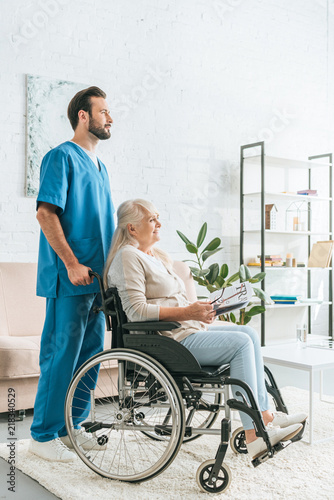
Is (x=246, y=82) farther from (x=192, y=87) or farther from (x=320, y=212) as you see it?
(x=320, y=212)

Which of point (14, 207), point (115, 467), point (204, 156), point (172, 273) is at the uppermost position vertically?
point (204, 156)

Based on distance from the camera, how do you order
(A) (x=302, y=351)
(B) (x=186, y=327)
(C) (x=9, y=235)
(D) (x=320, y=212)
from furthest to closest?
(D) (x=320, y=212)
(C) (x=9, y=235)
(A) (x=302, y=351)
(B) (x=186, y=327)

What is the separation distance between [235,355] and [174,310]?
0.25 meters

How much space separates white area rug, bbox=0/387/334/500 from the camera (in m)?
1.76

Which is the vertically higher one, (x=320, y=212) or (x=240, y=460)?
(x=320, y=212)

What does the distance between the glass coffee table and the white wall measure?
1.78 meters

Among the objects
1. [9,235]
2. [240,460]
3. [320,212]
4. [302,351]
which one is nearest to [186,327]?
[240,460]

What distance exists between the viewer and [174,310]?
1.88m

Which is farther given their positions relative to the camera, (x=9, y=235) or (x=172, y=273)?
(x=9, y=235)

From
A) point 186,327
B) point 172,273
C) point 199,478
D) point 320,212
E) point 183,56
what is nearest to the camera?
point 199,478

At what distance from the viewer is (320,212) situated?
5480mm

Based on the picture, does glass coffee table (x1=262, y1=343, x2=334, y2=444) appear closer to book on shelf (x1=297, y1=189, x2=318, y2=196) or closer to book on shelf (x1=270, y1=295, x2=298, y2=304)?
book on shelf (x1=270, y1=295, x2=298, y2=304)

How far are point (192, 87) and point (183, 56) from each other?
25cm

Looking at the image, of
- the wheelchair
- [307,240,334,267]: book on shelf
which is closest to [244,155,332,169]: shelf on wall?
[307,240,334,267]: book on shelf
